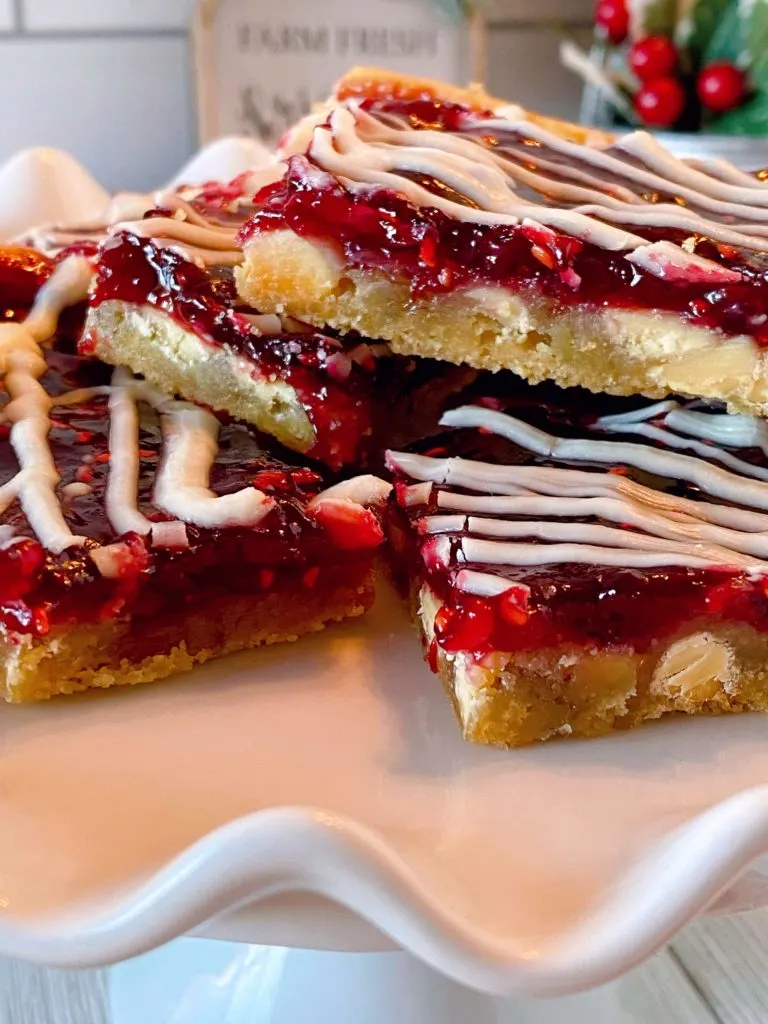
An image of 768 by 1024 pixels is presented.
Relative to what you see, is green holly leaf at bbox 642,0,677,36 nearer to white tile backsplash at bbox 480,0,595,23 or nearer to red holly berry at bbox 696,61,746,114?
red holly berry at bbox 696,61,746,114

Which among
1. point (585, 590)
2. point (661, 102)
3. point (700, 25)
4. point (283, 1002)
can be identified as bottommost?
point (283, 1002)

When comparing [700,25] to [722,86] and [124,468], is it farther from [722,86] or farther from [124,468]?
[124,468]

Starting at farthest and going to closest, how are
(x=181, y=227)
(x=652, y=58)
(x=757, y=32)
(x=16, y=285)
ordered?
1. (x=652, y=58)
2. (x=757, y=32)
3. (x=16, y=285)
4. (x=181, y=227)

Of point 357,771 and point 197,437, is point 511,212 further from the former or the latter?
point 357,771

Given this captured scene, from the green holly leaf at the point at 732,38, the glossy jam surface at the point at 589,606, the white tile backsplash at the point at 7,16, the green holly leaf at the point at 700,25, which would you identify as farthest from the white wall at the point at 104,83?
the glossy jam surface at the point at 589,606

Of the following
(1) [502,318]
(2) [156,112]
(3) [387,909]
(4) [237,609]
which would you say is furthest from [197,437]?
(2) [156,112]

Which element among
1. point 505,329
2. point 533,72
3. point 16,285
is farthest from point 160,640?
point 533,72

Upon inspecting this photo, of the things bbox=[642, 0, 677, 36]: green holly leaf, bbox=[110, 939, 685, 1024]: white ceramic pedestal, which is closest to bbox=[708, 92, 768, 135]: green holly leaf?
bbox=[642, 0, 677, 36]: green holly leaf
